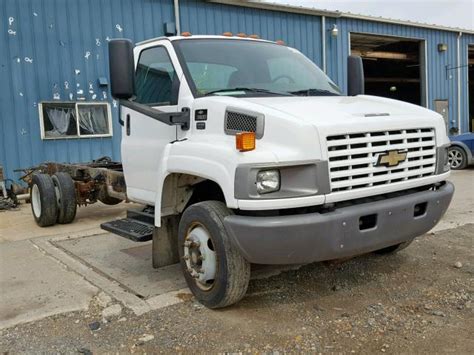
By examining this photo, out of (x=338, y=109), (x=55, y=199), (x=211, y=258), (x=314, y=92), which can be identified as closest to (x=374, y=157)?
(x=338, y=109)

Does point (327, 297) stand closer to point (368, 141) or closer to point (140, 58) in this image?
point (368, 141)

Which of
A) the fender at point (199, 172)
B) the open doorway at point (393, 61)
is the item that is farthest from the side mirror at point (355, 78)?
the open doorway at point (393, 61)

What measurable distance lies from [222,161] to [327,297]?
1.61 metres

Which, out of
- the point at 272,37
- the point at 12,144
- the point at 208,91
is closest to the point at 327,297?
the point at 208,91

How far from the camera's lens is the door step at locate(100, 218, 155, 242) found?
447 cm

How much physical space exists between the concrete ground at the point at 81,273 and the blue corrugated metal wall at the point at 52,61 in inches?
141

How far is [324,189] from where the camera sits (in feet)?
11.1

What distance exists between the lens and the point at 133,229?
4.73m

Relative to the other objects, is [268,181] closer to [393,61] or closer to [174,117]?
[174,117]

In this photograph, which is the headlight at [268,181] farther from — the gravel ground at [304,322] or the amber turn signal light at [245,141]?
the gravel ground at [304,322]

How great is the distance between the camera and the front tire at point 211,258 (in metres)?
3.70

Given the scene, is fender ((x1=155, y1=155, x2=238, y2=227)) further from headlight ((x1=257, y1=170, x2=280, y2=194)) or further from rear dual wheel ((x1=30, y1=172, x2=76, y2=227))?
rear dual wheel ((x1=30, y1=172, x2=76, y2=227))

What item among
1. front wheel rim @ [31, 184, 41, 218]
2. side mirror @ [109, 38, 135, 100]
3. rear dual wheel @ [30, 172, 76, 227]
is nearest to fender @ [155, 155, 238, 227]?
side mirror @ [109, 38, 135, 100]

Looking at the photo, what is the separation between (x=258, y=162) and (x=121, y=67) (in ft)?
5.34
